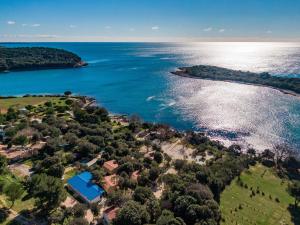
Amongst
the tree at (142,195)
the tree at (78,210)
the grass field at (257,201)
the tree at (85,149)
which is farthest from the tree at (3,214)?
the grass field at (257,201)

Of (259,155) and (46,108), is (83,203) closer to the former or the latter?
(259,155)

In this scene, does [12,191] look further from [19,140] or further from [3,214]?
[19,140]

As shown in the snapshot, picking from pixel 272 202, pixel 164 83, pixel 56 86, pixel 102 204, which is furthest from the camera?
pixel 164 83

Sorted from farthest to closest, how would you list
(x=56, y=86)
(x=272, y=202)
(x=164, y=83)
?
(x=164, y=83) < (x=56, y=86) < (x=272, y=202)

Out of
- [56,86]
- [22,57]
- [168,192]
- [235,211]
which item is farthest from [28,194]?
[22,57]

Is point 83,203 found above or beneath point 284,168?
above

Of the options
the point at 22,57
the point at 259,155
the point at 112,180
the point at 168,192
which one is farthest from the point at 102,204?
the point at 22,57

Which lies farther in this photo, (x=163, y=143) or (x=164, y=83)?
(x=164, y=83)
